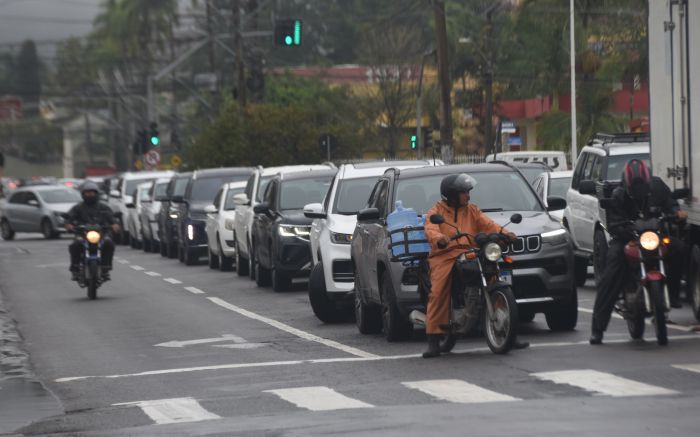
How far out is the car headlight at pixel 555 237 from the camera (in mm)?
16219

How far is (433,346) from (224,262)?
17654 millimetres

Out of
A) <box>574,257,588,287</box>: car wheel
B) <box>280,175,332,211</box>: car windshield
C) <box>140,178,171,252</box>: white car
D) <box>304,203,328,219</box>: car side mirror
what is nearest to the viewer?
<box>304,203,328,219</box>: car side mirror

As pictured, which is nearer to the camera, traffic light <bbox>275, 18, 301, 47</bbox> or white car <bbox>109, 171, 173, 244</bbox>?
traffic light <bbox>275, 18, 301, 47</bbox>

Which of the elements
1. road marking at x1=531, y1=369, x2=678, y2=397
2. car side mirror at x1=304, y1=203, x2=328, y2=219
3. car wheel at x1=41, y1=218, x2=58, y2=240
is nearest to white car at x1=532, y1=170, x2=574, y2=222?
car side mirror at x1=304, y1=203, x2=328, y2=219

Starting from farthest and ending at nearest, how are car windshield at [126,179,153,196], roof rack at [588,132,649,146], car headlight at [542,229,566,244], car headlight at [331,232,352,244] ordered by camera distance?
1. car windshield at [126,179,153,196]
2. roof rack at [588,132,649,146]
3. car headlight at [331,232,352,244]
4. car headlight at [542,229,566,244]

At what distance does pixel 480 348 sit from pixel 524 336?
44.7 inches

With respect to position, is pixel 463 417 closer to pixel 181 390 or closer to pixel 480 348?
pixel 181 390

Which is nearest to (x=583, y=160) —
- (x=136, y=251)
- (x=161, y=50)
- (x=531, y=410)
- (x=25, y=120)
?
(x=531, y=410)

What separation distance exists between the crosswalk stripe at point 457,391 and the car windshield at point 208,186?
22808 mm

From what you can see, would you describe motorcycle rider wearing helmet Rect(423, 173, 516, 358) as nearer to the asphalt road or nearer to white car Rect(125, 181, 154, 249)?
the asphalt road

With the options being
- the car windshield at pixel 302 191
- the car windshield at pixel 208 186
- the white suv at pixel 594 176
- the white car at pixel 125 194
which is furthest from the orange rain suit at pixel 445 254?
the white car at pixel 125 194

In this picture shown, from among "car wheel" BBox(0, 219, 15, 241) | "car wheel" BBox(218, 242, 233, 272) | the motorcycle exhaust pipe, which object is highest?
the motorcycle exhaust pipe

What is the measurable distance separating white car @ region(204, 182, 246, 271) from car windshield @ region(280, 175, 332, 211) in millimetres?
4712

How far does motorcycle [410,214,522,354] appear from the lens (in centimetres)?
1444
